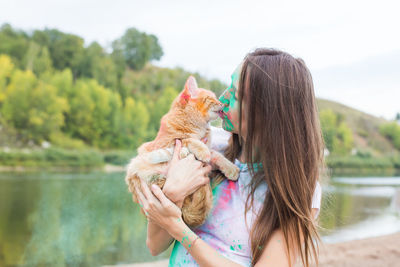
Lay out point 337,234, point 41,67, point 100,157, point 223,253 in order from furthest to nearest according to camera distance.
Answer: point 41,67, point 100,157, point 337,234, point 223,253

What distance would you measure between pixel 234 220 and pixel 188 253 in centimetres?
27

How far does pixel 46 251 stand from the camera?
9953 mm

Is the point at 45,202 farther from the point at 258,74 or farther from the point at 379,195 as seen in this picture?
the point at 379,195

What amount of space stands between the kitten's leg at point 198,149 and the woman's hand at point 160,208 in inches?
11.8

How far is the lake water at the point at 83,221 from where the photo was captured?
9.82m

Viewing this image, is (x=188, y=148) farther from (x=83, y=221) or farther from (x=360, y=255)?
(x=83, y=221)

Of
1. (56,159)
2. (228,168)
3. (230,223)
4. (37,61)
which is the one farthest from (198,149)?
(37,61)

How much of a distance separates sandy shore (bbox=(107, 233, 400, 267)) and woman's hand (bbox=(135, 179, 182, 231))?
589 cm

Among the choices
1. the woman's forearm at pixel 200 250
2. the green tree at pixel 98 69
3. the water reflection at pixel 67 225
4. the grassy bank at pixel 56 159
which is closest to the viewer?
the woman's forearm at pixel 200 250

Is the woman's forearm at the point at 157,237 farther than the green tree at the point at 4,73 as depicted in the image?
No

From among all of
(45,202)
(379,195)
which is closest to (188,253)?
(45,202)

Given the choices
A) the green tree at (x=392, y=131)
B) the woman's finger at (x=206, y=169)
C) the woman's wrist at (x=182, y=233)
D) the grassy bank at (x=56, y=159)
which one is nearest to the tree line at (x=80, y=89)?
the grassy bank at (x=56, y=159)

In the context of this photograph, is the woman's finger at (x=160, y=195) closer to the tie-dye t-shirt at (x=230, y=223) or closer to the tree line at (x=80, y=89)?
the tie-dye t-shirt at (x=230, y=223)

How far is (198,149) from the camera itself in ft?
5.60
